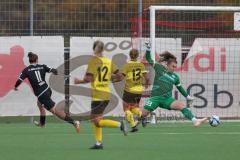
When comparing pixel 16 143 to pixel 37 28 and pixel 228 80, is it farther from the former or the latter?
pixel 228 80

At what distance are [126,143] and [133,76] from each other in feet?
17.5

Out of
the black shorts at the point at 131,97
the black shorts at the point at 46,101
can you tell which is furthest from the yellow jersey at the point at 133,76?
the black shorts at the point at 46,101

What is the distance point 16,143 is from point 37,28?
7.34 m

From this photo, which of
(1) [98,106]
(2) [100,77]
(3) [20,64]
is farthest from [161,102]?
(3) [20,64]

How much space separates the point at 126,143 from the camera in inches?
561

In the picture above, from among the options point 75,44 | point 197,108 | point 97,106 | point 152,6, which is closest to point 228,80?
point 197,108

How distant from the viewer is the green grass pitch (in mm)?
11969

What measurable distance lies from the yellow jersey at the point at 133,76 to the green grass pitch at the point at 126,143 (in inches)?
41.6

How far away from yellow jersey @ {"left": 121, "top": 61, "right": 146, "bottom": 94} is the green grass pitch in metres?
1.06

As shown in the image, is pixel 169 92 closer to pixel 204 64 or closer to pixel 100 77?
pixel 100 77

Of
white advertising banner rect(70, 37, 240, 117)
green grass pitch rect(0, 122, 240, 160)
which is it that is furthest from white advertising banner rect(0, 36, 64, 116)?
white advertising banner rect(70, 37, 240, 117)

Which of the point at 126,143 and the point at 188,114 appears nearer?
the point at 126,143

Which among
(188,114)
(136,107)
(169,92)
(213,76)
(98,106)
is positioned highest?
(213,76)

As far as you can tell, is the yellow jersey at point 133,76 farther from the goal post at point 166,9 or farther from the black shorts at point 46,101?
the black shorts at point 46,101
